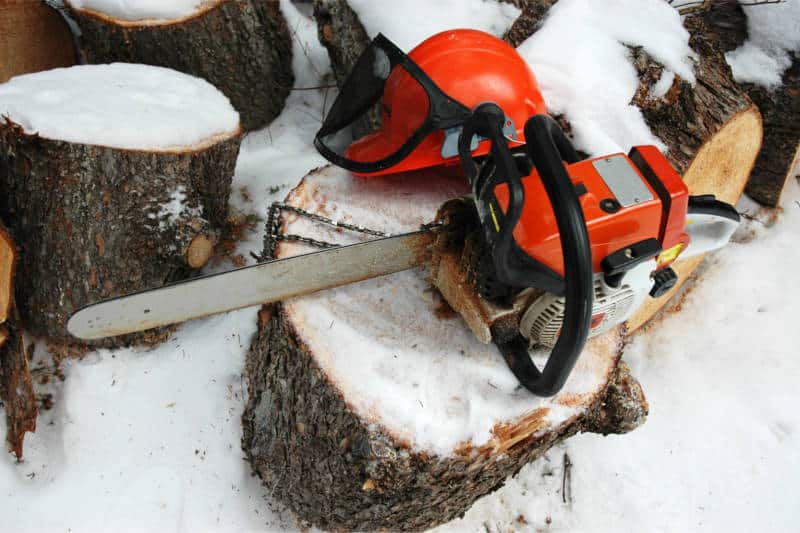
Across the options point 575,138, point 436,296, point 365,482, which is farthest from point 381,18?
point 365,482

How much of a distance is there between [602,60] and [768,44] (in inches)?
36.0

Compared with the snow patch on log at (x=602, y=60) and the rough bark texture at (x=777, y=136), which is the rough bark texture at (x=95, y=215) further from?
the rough bark texture at (x=777, y=136)

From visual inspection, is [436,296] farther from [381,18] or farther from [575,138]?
[381,18]

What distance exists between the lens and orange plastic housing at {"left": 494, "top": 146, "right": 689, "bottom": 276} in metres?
1.12

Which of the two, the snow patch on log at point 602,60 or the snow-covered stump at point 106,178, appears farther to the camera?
the snow patch on log at point 602,60

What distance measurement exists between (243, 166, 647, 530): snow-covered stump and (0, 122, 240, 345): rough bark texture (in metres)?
0.45

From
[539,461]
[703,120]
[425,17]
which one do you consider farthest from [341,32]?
[539,461]

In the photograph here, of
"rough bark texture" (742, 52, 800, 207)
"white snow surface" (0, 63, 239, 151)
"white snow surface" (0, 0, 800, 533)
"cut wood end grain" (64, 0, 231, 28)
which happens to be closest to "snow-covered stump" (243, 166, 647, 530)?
"white snow surface" (0, 0, 800, 533)

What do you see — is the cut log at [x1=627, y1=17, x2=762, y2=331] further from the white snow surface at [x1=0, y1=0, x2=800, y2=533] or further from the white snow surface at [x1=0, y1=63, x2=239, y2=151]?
the white snow surface at [x1=0, y1=63, x2=239, y2=151]

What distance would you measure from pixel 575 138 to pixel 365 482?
110 centimetres

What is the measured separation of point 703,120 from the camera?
178 centimetres

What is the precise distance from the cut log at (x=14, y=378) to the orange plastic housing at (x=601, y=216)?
1.47 meters

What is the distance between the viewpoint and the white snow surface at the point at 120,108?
162cm

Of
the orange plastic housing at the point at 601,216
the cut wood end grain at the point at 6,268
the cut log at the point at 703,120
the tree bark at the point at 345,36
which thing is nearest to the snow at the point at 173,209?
the cut wood end grain at the point at 6,268
